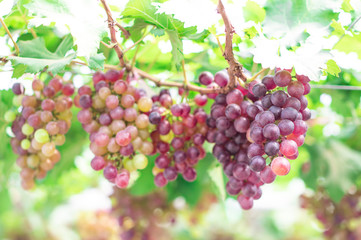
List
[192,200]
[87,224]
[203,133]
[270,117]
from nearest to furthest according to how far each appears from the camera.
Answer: [270,117] → [203,133] → [192,200] → [87,224]

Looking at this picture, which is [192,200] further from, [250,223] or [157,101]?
[250,223]

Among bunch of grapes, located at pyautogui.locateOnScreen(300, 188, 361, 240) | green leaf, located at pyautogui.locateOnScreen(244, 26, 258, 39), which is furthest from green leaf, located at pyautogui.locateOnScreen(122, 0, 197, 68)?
bunch of grapes, located at pyautogui.locateOnScreen(300, 188, 361, 240)

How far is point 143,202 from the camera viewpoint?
1.53 m

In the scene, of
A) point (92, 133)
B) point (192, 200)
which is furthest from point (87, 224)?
point (92, 133)

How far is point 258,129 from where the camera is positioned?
589 millimetres

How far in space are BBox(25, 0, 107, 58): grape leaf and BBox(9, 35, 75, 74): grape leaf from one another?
0.25 feet

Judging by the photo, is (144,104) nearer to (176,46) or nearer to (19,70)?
(176,46)

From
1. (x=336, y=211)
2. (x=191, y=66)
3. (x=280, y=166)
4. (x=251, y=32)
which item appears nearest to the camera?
(x=280, y=166)

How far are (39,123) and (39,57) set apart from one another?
0.52ft

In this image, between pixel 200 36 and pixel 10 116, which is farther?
pixel 10 116

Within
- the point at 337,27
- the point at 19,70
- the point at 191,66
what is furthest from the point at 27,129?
the point at 337,27

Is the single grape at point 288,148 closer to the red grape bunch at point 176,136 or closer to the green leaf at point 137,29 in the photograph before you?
the red grape bunch at point 176,136

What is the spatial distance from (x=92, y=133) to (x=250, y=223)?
3.86 meters

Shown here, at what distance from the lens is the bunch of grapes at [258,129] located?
0.57m
